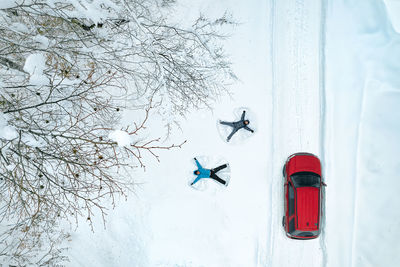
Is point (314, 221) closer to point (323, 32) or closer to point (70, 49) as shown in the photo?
point (323, 32)

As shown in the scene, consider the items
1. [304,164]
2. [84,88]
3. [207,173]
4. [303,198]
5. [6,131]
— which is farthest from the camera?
[207,173]

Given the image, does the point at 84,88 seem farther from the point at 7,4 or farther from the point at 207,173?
the point at 207,173

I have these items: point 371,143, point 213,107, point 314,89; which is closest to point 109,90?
point 213,107

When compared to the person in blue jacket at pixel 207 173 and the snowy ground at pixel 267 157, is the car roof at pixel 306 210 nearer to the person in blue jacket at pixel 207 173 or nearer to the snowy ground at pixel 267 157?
the snowy ground at pixel 267 157

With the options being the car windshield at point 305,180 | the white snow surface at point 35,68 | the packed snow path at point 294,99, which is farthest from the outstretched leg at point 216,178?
the white snow surface at point 35,68

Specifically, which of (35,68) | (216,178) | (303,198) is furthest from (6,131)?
(303,198)

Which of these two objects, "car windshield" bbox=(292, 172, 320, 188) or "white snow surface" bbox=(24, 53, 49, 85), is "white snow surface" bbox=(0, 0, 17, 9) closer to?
"white snow surface" bbox=(24, 53, 49, 85)
